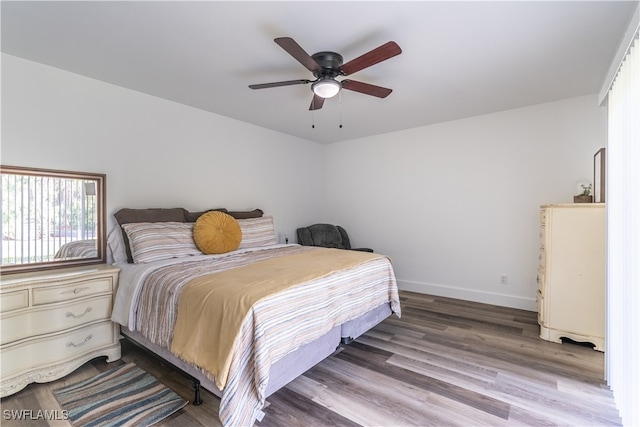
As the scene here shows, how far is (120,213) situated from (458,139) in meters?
4.19

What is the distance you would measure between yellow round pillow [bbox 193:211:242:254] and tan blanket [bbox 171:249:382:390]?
2.83 feet

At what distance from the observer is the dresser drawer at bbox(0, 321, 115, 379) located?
194 cm

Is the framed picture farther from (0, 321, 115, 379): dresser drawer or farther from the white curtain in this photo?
(0, 321, 115, 379): dresser drawer

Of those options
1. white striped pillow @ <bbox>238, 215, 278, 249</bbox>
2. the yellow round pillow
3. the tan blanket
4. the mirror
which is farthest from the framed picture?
the mirror

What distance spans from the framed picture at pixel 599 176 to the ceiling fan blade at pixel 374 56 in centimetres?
242

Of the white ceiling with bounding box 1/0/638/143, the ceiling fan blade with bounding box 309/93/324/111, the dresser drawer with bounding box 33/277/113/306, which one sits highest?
the white ceiling with bounding box 1/0/638/143

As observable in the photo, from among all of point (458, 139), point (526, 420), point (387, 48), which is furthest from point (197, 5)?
point (458, 139)

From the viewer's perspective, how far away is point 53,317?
211 cm

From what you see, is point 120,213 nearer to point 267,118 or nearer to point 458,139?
point 267,118

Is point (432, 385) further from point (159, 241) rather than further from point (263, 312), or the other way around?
point (159, 241)

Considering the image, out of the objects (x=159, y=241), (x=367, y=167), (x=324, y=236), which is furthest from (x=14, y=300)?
(x=367, y=167)

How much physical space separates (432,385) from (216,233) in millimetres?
2368

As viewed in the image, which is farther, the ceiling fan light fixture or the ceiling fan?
the ceiling fan light fixture

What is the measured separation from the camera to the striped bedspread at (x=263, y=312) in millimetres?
1526
